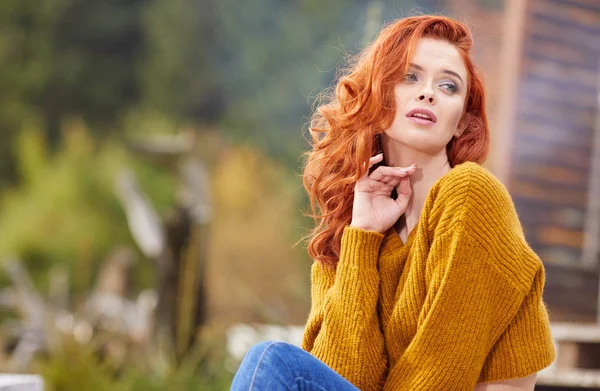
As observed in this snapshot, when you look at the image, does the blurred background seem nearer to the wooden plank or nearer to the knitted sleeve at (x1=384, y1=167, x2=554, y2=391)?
the wooden plank

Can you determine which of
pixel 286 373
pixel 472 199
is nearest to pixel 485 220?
pixel 472 199

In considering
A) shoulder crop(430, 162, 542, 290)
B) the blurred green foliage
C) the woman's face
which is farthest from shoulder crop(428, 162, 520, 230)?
the blurred green foliage

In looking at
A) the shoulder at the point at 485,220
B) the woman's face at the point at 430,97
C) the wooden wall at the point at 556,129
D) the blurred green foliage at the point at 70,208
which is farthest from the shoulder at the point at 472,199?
the blurred green foliage at the point at 70,208

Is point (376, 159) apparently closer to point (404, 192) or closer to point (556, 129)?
point (404, 192)

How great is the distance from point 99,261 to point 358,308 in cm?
601

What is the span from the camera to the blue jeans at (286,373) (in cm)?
125

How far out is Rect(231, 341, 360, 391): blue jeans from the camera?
125 cm

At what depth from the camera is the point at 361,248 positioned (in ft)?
4.59

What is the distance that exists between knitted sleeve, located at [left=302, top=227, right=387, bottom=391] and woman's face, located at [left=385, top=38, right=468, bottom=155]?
7.7 inches

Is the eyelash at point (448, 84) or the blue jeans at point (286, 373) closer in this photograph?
the blue jeans at point (286, 373)

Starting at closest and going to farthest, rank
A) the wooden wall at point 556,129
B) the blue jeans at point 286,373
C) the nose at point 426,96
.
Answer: the blue jeans at point 286,373 < the nose at point 426,96 < the wooden wall at point 556,129

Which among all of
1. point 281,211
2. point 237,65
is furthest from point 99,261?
point 237,65

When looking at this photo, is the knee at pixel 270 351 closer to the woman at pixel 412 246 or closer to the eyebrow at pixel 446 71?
the woman at pixel 412 246

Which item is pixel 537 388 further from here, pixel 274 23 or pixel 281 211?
pixel 274 23
